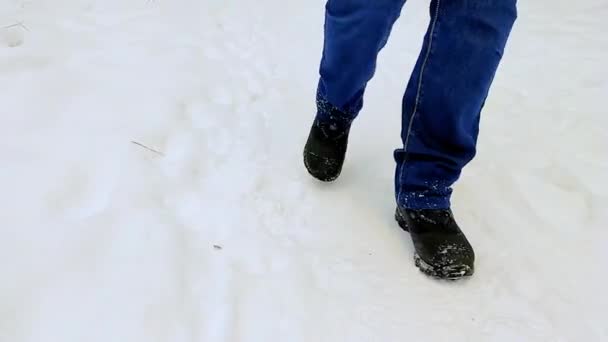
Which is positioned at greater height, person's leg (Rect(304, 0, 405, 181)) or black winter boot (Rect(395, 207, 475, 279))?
person's leg (Rect(304, 0, 405, 181))

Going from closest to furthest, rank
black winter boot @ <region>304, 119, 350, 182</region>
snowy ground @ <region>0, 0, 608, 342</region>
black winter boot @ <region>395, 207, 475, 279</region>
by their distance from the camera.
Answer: snowy ground @ <region>0, 0, 608, 342</region> < black winter boot @ <region>395, 207, 475, 279</region> < black winter boot @ <region>304, 119, 350, 182</region>

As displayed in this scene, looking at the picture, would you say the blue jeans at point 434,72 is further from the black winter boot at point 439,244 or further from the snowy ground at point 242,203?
the snowy ground at point 242,203

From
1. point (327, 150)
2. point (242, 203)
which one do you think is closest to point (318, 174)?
point (327, 150)

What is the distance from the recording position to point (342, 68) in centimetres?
102

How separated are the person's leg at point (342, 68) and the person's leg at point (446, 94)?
0.10 meters

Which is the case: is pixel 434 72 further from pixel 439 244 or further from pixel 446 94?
pixel 439 244

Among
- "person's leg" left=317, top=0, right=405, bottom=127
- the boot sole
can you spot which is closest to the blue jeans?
"person's leg" left=317, top=0, right=405, bottom=127

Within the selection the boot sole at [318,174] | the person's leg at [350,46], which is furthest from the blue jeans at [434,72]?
the boot sole at [318,174]

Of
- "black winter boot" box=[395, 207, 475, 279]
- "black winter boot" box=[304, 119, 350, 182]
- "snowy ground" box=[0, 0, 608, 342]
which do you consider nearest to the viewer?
"snowy ground" box=[0, 0, 608, 342]

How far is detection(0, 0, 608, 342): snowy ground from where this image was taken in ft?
2.74

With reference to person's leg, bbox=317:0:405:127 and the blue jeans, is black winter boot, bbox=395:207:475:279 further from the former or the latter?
person's leg, bbox=317:0:405:127

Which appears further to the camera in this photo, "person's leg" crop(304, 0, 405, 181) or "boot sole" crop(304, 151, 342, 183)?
"boot sole" crop(304, 151, 342, 183)

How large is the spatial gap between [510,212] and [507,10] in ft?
1.52

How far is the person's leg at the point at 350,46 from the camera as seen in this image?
928 millimetres
